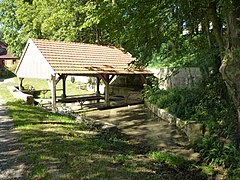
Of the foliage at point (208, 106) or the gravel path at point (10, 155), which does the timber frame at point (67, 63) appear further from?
the gravel path at point (10, 155)

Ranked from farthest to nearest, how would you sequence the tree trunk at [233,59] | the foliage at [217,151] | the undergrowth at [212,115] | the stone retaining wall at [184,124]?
the stone retaining wall at [184,124]
the undergrowth at [212,115]
the foliage at [217,151]
the tree trunk at [233,59]

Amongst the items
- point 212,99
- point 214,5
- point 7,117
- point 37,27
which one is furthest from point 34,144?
point 37,27

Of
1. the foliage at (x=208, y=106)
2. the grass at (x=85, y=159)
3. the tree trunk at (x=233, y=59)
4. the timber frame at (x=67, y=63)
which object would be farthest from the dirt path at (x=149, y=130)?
the tree trunk at (x=233, y=59)

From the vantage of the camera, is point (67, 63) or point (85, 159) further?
point (67, 63)

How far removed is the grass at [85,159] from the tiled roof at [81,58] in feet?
20.2

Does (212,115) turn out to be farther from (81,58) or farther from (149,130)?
(81,58)

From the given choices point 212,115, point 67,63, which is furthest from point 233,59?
point 67,63

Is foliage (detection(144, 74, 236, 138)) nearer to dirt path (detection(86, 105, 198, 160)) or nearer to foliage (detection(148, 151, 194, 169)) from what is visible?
dirt path (detection(86, 105, 198, 160))

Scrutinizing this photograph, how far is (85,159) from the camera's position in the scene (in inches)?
209

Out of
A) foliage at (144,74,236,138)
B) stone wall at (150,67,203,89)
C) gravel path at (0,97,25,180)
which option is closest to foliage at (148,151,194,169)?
foliage at (144,74,236,138)

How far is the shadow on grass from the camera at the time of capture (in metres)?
4.66

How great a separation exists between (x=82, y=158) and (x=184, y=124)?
16.6 feet

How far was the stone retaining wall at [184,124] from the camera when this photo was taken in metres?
7.69

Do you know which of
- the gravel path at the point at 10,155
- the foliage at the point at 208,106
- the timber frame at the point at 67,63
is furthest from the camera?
the timber frame at the point at 67,63
